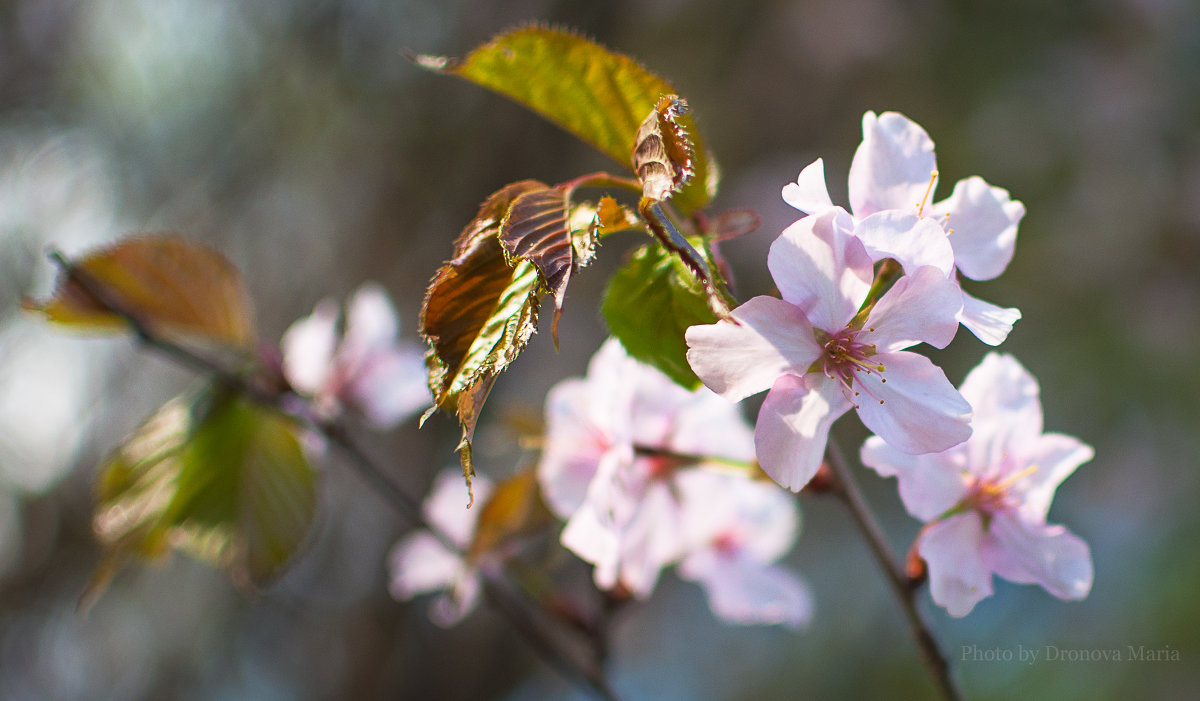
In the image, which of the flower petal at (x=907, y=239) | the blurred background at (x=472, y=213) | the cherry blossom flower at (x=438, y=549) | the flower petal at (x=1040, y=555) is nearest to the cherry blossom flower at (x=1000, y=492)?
the flower petal at (x=1040, y=555)

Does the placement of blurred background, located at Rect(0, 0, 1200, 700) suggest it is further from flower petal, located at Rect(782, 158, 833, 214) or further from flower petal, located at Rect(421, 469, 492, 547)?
flower petal, located at Rect(782, 158, 833, 214)

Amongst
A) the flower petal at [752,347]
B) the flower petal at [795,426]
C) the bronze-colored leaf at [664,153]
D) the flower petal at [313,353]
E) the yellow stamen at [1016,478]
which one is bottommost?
the flower petal at [313,353]

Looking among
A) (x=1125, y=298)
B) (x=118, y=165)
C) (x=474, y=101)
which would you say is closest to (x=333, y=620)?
(x=118, y=165)

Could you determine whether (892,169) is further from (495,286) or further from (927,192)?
(495,286)

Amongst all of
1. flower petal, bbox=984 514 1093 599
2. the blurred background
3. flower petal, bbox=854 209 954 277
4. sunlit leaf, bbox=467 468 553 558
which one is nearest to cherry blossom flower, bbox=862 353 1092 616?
flower petal, bbox=984 514 1093 599

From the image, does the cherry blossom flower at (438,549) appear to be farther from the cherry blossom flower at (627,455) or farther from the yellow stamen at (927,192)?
the yellow stamen at (927,192)
